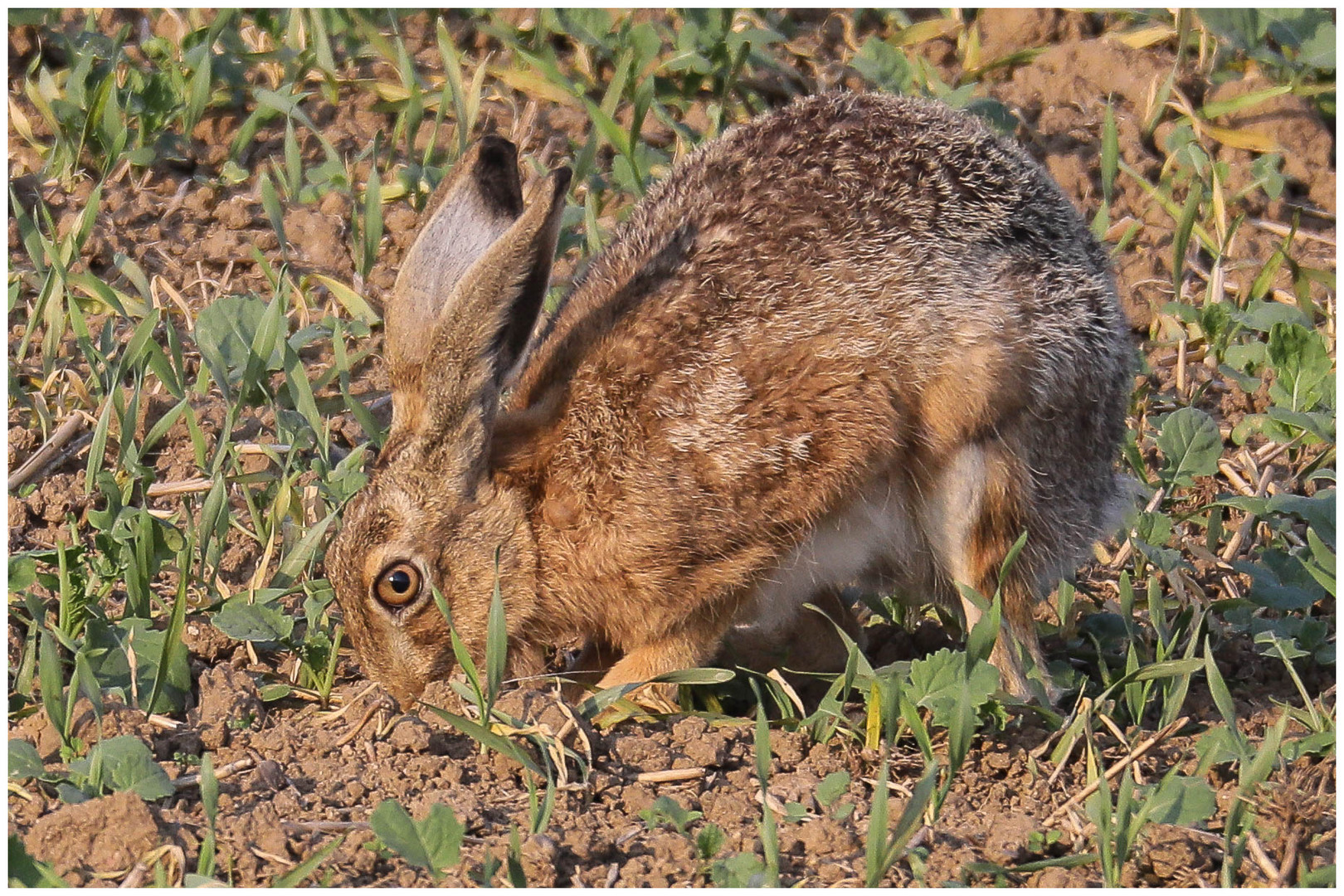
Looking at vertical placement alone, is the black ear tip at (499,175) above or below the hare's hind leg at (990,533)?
above

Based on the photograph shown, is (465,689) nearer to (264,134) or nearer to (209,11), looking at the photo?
(264,134)

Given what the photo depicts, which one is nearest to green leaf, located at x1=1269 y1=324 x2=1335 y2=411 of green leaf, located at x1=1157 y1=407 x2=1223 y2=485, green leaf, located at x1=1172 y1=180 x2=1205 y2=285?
green leaf, located at x1=1157 y1=407 x2=1223 y2=485

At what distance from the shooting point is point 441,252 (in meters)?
5.18

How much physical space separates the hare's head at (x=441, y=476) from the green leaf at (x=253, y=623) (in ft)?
0.63

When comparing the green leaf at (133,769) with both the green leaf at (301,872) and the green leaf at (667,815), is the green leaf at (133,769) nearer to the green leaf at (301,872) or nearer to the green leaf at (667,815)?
the green leaf at (301,872)

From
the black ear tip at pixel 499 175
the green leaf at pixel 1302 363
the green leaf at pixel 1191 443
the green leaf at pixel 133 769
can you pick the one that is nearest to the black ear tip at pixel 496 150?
the black ear tip at pixel 499 175

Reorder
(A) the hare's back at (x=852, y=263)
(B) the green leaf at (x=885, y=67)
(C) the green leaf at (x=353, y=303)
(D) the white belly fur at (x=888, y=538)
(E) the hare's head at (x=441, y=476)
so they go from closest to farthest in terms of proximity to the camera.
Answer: (E) the hare's head at (x=441, y=476) → (A) the hare's back at (x=852, y=263) → (D) the white belly fur at (x=888, y=538) → (C) the green leaf at (x=353, y=303) → (B) the green leaf at (x=885, y=67)

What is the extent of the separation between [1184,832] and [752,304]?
6.27 ft

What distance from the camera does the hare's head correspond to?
498 cm

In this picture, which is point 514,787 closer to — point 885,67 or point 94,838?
point 94,838

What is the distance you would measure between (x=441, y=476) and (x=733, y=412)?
2.93ft

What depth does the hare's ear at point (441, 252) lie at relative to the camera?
507 centimetres

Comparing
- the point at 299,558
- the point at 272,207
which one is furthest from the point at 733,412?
the point at 272,207

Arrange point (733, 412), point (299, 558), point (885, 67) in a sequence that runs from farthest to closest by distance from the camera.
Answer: point (885, 67), point (299, 558), point (733, 412)
